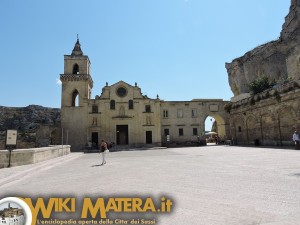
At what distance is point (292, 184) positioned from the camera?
21.4 feet

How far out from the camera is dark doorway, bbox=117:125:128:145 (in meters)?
41.3

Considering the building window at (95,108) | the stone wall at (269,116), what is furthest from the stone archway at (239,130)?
the building window at (95,108)

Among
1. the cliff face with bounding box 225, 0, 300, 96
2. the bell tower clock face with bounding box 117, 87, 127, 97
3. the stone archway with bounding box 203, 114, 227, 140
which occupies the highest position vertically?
the cliff face with bounding box 225, 0, 300, 96

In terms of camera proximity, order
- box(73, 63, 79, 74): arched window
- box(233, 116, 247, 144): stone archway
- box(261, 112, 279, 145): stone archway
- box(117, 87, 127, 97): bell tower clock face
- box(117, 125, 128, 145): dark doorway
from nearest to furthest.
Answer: box(261, 112, 279, 145): stone archway
box(233, 116, 247, 144): stone archway
box(117, 87, 127, 97): bell tower clock face
box(117, 125, 128, 145): dark doorway
box(73, 63, 79, 74): arched window

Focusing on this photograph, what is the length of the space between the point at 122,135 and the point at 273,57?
121 feet

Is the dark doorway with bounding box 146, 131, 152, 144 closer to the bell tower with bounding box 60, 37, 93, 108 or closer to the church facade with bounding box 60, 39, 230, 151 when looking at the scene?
the church facade with bounding box 60, 39, 230, 151

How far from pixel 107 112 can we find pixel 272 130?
24950 millimetres

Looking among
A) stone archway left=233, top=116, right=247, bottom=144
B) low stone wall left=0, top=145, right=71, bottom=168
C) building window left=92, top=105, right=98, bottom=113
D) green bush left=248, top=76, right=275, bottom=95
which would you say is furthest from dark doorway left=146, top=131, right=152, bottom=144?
low stone wall left=0, top=145, right=71, bottom=168

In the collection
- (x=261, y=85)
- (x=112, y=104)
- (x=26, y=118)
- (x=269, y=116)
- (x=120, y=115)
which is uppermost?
(x=261, y=85)

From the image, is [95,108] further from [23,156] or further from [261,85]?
[261,85]

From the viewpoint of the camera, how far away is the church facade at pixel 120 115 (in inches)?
1549

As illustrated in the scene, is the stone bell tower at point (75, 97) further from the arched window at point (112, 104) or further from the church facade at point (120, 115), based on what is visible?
the arched window at point (112, 104)

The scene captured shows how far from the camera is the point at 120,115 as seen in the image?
40.5 m

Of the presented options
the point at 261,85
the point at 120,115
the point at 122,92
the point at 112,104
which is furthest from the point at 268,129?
the point at 112,104
